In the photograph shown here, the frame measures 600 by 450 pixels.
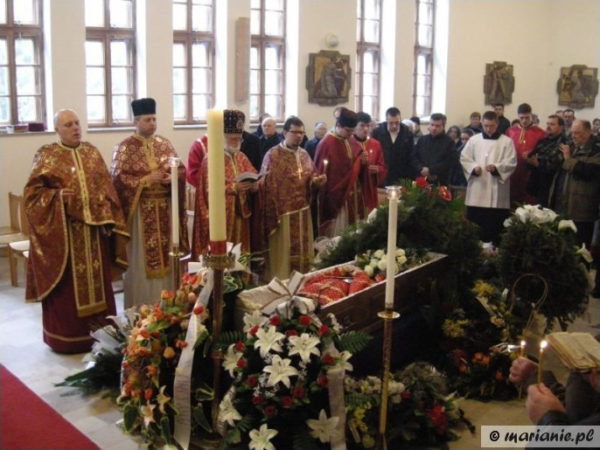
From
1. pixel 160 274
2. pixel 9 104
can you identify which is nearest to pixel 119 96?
pixel 9 104

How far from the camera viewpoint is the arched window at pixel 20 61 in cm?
943

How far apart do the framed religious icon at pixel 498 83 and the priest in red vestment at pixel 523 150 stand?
7.71 m

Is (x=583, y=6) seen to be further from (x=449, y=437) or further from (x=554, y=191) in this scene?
(x=449, y=437)

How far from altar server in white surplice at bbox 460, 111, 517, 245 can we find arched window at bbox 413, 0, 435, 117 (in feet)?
24.4

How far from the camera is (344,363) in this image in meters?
3.72

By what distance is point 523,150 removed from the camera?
9477 millimetres

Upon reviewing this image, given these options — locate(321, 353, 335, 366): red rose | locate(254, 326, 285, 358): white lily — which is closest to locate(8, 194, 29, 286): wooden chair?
locate(254, 326, 285, 358): white lily

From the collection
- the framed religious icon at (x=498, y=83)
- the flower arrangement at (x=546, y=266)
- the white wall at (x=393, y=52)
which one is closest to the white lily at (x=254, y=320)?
the flower arrangement at (x=546, y=266)

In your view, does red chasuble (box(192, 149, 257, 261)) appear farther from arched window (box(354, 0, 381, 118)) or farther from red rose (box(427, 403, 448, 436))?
arched window (box(354, 0, 381, 118))

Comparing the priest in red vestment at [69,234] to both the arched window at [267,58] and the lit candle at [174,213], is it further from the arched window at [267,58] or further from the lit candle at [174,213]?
the arched window at [267,58]

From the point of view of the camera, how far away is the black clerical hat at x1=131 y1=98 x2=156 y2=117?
6121 millimetres

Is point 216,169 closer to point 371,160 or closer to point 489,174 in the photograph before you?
point 371,160

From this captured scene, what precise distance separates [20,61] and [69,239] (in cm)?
501

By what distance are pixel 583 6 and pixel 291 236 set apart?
1437cm
